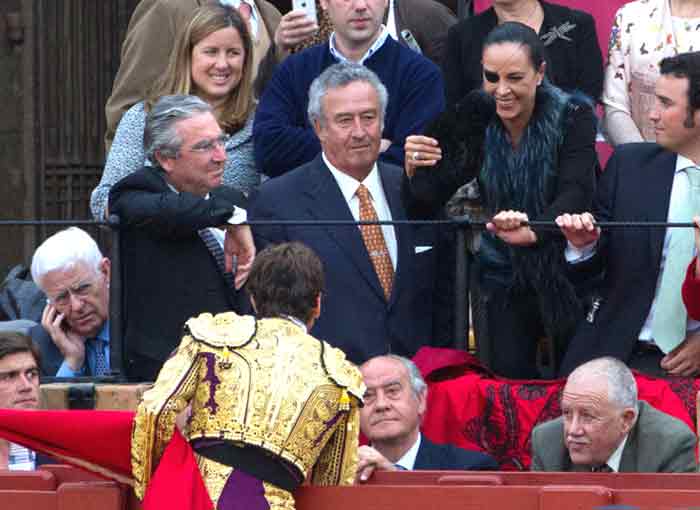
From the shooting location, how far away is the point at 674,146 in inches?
370

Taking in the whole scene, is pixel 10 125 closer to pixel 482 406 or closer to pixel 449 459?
pixel 482 406

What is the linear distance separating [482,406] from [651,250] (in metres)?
0.92

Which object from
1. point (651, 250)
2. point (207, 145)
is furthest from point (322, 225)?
point (651, 250)

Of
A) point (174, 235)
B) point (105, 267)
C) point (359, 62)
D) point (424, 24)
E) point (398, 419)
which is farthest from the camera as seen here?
point (424, 24)

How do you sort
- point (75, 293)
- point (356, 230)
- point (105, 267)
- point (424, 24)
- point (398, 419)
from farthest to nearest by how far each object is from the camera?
1. point (424, 24)
2. point (105, 267)
3. point (75, 293)
4. point (356, 230)
5. point (398, 419)

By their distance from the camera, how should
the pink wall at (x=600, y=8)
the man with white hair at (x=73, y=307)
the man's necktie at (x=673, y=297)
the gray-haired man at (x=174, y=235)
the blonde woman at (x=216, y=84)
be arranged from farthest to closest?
the pink wall at (x=600, y=8), the blonde woman at (x=216, y=84), the man with white hair at (x=73, y=307), the gray-haired man at (x=174, y=235), the man's necktie at (x=673, y=297)

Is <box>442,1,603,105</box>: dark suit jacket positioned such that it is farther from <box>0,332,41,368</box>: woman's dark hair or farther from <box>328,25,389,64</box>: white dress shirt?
<box>0,332,41,368</box>: woman's dark hair

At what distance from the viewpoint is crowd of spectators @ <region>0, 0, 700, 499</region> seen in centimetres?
903

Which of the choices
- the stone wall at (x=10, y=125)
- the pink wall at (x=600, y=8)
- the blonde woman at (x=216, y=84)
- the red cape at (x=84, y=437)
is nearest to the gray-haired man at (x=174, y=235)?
the blonde woman at (x=216, y=84)

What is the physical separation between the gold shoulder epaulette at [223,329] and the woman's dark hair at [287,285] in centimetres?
10

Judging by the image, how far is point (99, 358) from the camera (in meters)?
9.87

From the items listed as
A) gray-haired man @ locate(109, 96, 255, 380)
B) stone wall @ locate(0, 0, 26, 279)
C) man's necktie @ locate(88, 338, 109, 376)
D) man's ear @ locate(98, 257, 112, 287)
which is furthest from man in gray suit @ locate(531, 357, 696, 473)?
stone wall @ locate(0, 0, 26, 279)

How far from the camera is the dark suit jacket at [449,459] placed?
348 inches

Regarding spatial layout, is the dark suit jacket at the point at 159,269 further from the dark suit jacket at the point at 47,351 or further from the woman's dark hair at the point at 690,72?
the woman's dark hair at the point at 690,72
